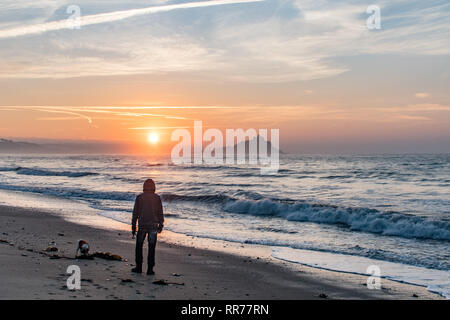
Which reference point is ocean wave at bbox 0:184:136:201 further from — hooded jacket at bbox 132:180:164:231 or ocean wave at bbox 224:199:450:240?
hooded jacket at bbox 132:180:164:231

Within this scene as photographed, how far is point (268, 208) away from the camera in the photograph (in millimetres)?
22422

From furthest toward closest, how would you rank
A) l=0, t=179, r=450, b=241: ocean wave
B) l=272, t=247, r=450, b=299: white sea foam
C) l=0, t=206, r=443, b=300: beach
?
l=0, t=179, r=450, b=241: ocean wave < l=272, t=247, r=450, b=299: white sea foam < l=0, t=206, r=443, b=300: beach

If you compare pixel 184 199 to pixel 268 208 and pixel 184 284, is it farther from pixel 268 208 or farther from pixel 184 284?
pixel 184 284

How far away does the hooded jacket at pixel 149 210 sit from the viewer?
27.4 feet

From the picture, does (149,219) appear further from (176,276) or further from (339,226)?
(339,226)

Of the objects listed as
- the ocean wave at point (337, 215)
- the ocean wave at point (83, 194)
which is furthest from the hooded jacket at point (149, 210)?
the ocean wave at point (83, 194)

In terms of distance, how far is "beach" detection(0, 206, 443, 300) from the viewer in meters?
6.68

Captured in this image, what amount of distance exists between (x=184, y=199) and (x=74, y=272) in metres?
20.3

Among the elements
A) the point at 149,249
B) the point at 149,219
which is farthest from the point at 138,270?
the point at 149,219

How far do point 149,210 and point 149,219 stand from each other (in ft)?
0.59

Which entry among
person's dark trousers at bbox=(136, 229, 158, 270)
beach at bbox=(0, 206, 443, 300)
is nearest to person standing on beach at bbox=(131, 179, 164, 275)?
person's dark trousers at bbox=(136, 229, 158, 270)

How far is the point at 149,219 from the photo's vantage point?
27.5 ft

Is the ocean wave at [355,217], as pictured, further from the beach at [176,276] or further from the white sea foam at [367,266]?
the beach at [176,276]
